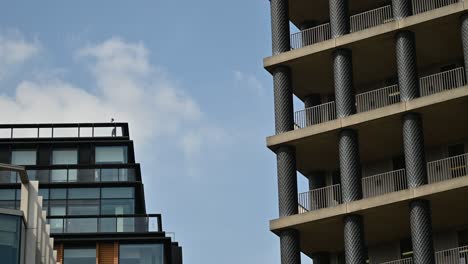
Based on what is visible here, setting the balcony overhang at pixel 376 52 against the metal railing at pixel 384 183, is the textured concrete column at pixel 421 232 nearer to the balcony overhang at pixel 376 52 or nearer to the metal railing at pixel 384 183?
the metal railing at pixel 384 183

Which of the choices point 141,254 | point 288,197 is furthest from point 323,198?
point 141,254

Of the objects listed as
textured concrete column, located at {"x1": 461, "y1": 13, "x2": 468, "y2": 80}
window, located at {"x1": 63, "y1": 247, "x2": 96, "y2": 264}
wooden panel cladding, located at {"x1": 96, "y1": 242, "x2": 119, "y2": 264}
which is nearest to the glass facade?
textured concrete column, located at {"x1": 461, "y1": 13, "x2": 468, "y2": 80}

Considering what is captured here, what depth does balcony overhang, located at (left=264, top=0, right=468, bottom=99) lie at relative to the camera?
276 ft

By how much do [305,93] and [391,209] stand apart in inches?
480

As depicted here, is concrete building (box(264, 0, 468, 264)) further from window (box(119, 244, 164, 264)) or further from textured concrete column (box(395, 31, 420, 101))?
window (box(119, 244, 164, 264))

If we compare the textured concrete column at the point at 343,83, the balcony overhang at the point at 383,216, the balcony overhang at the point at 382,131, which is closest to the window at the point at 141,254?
the balcony overhang at the point at 382,131

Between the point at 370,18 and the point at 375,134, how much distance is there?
26.0ft

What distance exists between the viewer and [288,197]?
8475 centimetres

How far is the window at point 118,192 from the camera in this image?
389ft

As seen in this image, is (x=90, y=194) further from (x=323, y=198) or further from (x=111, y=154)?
(x=323, y=198)

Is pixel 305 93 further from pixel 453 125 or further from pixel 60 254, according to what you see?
pixel 60 254

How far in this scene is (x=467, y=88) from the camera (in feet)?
267

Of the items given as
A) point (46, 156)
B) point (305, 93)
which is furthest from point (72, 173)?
point (305, 93)

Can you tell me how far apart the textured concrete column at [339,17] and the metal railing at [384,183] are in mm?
8162
